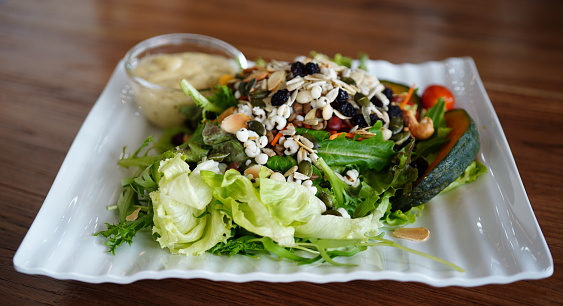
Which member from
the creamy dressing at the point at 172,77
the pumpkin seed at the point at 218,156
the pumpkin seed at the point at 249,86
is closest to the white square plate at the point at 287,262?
the creamy dressing at the point at 172,77

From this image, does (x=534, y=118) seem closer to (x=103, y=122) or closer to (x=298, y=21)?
(x=298, y=21)

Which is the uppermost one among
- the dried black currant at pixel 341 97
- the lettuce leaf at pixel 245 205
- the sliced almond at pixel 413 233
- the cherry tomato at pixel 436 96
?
the dried black currant at pixel 341 97

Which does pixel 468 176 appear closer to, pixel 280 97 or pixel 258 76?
pixel 280 97

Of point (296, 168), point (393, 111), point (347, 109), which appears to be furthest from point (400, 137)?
point (296, 168)

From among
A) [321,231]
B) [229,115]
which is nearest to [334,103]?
[229,115]

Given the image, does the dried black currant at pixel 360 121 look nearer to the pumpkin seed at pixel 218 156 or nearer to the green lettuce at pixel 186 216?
the pumpkin seed at pixel 218 156

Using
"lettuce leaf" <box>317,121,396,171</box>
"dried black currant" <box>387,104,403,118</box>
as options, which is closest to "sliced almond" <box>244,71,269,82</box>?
"lettuce leaf" <box>317,121,396,171</box>

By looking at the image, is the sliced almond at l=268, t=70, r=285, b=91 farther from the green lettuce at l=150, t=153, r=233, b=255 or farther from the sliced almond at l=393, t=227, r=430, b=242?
the sliced almond at l=393, t=227, r=430, b=242
